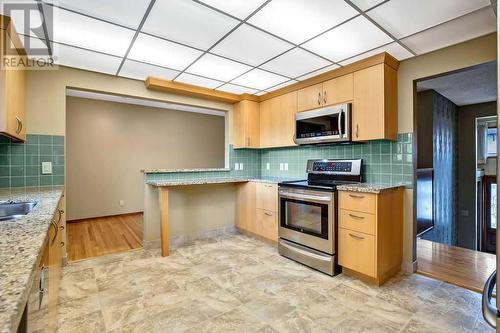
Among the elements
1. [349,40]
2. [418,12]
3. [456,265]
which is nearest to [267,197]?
[349,40]

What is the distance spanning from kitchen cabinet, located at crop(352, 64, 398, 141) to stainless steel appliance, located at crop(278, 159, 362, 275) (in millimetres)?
481

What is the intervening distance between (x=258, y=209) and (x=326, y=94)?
186 cm

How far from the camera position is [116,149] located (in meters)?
5.25

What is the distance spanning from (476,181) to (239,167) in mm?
4422

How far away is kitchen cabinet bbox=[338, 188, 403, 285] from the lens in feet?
7.56

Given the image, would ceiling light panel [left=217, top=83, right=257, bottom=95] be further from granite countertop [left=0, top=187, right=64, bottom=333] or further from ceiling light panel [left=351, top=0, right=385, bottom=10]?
granite countertop [left=0, top=187, right=64, bottom=333]

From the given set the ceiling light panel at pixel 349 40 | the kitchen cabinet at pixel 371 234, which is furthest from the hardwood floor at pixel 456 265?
the ceiling light panel at pixel 349 40

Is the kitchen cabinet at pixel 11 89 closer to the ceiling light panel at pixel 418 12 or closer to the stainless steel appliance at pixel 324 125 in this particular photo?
the ceiling light panel at pixel 418 12

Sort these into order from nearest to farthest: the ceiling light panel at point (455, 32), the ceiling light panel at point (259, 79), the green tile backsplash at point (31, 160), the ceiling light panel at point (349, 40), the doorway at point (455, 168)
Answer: the ceiling light panel at point (455, 32)
the ceiling light panel at point (349, 40)
the green tile backsplash at point (31, 160)
the ceiling light panel at point (259, 79)
the doorway at point (455, 168)

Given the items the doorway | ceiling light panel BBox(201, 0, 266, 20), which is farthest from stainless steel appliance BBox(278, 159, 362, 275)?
ceiling light panel BBox(201, 0, 266, 20)

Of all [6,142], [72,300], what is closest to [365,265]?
[72,300]

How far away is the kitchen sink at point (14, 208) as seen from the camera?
1.72 metres

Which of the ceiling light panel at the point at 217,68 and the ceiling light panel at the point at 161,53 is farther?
the ceiling light panel at the point at 217,68

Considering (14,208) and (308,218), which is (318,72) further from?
(14,208)
